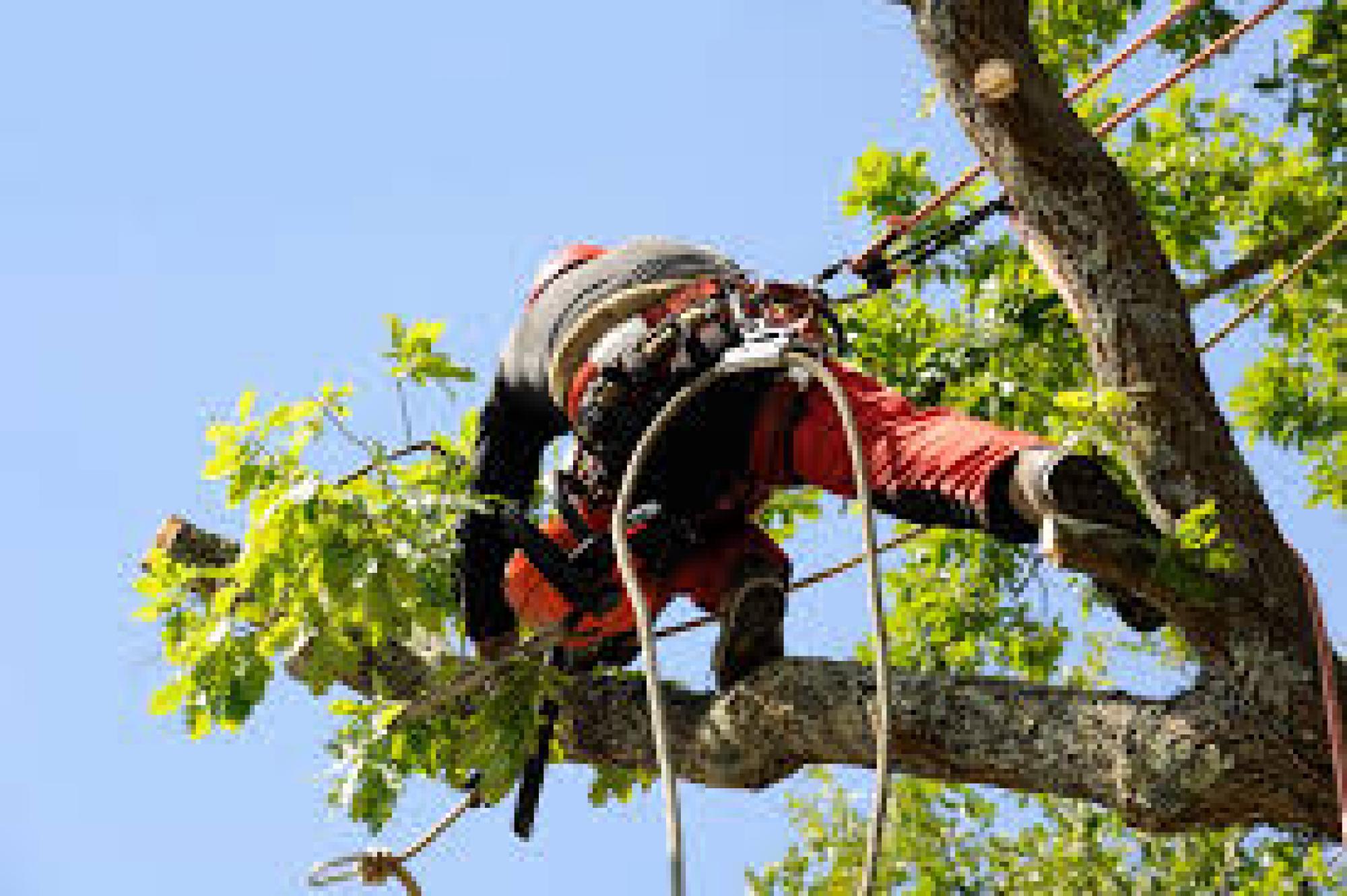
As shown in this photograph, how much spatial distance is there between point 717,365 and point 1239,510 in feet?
3.85

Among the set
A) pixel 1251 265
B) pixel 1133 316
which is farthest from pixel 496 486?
pixel 1251 265

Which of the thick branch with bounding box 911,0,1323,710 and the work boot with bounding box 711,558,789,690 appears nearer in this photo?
the thick branch with bounding box 911,0,1323,710

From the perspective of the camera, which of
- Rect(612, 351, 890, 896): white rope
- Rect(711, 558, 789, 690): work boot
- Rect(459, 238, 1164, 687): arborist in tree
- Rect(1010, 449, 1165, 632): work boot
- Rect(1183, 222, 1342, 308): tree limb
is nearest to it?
Rect(612, 351, 890, 896): white rope

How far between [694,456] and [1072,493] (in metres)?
1.23

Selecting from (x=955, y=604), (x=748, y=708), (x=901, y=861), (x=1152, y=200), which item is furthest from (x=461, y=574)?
(x=901, y=861)

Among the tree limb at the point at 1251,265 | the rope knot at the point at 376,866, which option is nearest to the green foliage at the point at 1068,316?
the tree limb at the point at 1251,265

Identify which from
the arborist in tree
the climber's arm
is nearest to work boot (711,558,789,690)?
the arborist in tree

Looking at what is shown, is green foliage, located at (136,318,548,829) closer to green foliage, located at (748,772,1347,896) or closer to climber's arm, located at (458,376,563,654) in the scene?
climber's arm, located at (458,376,563,654)

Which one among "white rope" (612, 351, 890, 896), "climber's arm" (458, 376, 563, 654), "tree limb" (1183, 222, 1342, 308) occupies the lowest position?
"white rope" (612, 351, 890, 896)

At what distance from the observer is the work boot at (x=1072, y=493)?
4.11 meters

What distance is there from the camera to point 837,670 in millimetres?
4922

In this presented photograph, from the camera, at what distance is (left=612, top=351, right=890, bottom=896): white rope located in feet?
11.2

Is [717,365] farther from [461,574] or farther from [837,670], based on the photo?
[461,574]

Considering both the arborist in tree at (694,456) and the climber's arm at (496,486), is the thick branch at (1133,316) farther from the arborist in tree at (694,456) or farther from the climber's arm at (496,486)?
the climber's arm at (496,486)
